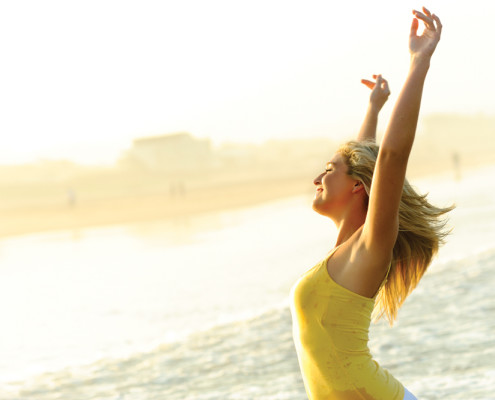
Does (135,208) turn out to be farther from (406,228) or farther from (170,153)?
(406,228)

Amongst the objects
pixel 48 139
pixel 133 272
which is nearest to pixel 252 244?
pixel 133 272

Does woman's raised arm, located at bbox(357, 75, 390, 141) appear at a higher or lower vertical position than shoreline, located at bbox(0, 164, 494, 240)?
higher

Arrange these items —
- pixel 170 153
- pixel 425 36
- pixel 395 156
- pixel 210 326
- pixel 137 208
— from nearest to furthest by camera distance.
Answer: pixel 395 156 → pixel 425 36 → pixel 210 326 → pixel 137 208 → pixel 170 153

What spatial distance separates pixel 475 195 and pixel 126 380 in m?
23.6

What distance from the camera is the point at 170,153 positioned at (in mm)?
82938

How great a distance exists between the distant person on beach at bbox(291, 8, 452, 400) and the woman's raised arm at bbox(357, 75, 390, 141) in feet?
2.34

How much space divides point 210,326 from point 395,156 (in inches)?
285

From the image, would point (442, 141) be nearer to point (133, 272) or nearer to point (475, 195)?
point (475, 195)

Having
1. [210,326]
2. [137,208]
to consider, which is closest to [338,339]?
[210,326]

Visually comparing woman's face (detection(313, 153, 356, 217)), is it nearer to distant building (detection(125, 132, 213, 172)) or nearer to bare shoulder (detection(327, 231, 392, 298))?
bare shoulder (detection(327, 231, 392, 298))

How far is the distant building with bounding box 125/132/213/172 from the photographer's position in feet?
260

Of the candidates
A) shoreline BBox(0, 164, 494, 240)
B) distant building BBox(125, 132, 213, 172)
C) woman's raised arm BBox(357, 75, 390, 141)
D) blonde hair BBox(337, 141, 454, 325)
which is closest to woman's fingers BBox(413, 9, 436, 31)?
blonde hair BBox(337, 141, 454, 325)

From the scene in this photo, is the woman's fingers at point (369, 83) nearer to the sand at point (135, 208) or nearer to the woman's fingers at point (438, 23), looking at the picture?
the woman's fingers at point (438, 23)

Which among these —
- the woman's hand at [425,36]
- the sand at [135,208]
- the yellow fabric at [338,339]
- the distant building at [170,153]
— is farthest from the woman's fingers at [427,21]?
the distant building at [170,153]
